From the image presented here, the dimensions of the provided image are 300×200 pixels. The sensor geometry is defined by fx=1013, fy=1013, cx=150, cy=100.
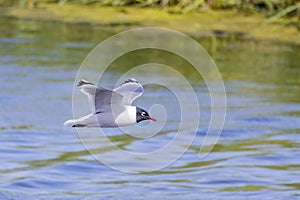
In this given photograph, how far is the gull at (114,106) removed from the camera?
5066mm

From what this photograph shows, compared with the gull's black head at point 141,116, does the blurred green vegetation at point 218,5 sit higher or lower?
higher

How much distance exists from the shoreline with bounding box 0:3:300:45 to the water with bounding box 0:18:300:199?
13.5 inches

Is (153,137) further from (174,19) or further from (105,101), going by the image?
(174,19)

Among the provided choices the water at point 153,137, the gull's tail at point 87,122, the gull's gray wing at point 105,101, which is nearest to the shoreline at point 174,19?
the water at point 153,137

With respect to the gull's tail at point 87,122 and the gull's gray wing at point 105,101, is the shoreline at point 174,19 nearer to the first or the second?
the gull's gray wing at point 105,101

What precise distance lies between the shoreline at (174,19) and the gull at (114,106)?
286 inches

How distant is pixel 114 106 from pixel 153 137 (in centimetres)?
333

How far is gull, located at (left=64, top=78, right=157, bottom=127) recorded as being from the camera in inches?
199

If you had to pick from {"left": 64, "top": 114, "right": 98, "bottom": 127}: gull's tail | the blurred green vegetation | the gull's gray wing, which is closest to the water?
the blurred green vegetation

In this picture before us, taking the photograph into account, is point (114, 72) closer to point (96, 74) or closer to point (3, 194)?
point (96, 74)

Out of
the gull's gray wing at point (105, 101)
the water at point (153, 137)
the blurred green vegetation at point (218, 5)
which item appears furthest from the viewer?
the blurred green vegetation at point (218, 5)

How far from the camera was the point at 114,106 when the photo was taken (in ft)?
17.2

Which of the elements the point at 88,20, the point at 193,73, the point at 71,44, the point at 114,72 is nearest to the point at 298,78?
the point at 193,73

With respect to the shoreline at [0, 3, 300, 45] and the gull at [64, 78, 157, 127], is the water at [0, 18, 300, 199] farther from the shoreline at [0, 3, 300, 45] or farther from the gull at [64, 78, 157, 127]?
the gull at [64, 78, 157, 127]
